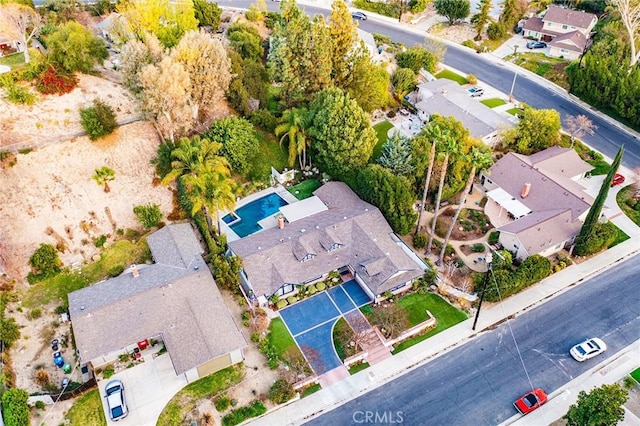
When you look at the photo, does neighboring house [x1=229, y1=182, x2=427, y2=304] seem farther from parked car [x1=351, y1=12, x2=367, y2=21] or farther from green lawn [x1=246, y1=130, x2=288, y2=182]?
parked car [x1=351, y1=12, x2=367, y2=21]

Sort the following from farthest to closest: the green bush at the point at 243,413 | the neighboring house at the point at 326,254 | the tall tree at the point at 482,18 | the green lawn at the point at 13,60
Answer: the tall tree at the point at 482,18, the green lawn at the point at 13,60, the neighboring house at the point at 326,254, the green bush at the point at 243,413

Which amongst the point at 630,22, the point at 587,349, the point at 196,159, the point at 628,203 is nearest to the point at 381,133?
the point at 196,159

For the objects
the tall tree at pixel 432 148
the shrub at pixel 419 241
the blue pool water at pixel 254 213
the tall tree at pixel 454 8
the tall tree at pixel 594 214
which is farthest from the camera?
the tall tree at pixel 454 8

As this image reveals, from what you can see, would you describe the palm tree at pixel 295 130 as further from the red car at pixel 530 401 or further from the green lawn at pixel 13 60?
the red car at pixel 530 401

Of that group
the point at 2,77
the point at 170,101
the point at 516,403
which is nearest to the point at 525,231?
the point at 516,403

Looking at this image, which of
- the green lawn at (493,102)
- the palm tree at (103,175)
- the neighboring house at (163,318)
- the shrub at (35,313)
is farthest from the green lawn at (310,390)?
the green lawn at (493,102)

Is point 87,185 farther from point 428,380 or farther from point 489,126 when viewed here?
point 489,126

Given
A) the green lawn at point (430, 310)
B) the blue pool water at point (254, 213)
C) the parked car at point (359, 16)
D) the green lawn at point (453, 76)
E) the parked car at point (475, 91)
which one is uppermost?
the parked car at point (359, 16)
